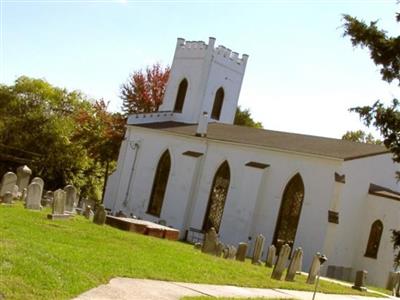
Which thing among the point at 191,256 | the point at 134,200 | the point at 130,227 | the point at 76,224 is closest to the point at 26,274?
the point at 191,256

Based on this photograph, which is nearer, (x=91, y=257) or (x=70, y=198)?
(x=91, y=257)

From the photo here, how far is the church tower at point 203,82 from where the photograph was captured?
4456cm

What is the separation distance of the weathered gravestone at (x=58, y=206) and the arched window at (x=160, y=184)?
1605 centimetres

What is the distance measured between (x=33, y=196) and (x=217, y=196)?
44.5 ft

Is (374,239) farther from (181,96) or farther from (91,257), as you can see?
(91,257)

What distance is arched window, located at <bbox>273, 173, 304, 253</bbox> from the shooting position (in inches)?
1234

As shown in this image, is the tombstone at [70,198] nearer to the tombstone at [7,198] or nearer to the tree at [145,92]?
the tombstone at [7,198]

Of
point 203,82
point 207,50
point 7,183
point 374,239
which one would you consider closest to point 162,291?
point 7,183

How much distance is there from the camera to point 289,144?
111 feet

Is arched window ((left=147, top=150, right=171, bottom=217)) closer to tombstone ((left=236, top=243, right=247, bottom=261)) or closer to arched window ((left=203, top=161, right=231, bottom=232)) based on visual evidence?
arched window ((left=203, top=161, right=231, bottom=232))

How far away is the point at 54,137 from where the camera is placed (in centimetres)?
5716

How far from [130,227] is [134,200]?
14378mm

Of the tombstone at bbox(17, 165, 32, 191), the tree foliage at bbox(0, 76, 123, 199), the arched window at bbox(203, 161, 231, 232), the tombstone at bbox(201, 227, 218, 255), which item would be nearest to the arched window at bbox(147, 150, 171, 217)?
the arched window at bbox(203, 161, 231, 232)

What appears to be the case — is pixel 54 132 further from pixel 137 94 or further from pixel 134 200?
pixel 134 200
